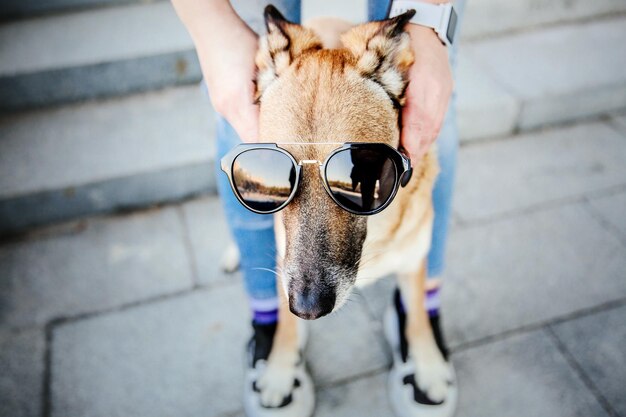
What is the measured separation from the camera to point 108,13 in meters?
3.71

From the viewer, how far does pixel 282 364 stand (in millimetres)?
2117

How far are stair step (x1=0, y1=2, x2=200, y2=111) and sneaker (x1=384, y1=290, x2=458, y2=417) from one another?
2.33 m

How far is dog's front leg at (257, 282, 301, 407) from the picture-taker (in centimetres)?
207

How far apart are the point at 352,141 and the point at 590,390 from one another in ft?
5.65

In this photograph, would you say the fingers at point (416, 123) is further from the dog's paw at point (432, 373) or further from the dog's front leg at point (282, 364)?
the dog's paw at point (432, 373)

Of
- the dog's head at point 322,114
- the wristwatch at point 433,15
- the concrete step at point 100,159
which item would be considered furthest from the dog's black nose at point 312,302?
the concrete step at point 100,159

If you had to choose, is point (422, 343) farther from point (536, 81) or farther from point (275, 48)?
point (536, 81)

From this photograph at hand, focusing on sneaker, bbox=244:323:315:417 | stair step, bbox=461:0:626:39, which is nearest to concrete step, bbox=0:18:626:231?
stair step, bbox=461:0:626:39

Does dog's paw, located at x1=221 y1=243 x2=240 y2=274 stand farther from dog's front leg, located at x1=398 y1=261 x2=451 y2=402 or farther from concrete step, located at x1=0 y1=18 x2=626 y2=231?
dog's front leg, located at x1=398 y1=261 x2=451 y2=402

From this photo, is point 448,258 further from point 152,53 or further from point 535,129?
point 152,53

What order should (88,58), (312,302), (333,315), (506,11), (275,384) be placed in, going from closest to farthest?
(312,302)
(275,384)
(333,315)
(88,58)
(506,11)

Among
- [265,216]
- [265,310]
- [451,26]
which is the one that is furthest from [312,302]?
[451,26]

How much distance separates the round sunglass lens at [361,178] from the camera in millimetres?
1350

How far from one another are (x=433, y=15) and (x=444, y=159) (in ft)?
1.85
